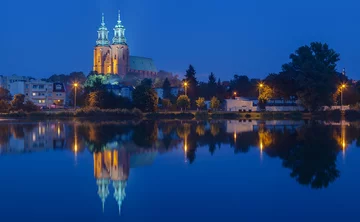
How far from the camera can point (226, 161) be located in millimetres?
17453

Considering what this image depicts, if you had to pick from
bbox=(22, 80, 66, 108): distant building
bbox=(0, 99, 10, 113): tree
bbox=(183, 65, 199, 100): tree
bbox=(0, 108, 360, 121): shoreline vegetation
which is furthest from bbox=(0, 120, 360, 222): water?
bbox=(22, 80, 66, 108): distant building

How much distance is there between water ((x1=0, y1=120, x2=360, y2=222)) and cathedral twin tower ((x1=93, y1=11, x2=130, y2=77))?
5742 inches

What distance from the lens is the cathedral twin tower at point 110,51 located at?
164 metres

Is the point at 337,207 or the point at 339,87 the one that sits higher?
the point at 339,87

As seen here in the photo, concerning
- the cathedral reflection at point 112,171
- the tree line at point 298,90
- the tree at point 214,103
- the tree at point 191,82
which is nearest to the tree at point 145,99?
the tree line at point 298,90

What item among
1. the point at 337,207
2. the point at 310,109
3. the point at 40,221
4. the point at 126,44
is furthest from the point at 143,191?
the point at 126,44

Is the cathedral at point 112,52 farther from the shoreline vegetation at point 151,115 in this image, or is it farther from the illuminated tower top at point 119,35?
the shoreline vegetation at point 151,115

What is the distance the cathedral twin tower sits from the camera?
164m

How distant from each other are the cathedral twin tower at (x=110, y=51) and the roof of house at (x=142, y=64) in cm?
1543

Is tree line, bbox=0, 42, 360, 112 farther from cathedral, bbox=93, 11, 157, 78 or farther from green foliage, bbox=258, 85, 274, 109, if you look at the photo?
cathedral, bbox=93, 11, 157, 78

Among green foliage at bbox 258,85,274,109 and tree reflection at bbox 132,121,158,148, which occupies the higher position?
green foliage at bbox 258,85,274,109

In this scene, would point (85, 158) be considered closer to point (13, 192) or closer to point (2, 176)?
point (2, 176)

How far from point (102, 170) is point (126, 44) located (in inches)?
6127

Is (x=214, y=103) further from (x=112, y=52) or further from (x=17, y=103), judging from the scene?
(x=112, y=52)
